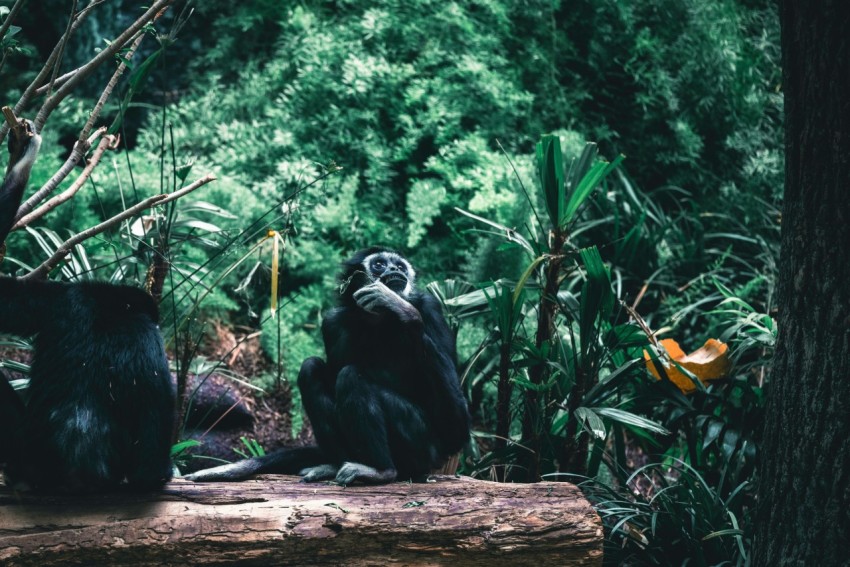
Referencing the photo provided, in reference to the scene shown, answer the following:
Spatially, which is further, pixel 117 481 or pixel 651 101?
pixel 651 101

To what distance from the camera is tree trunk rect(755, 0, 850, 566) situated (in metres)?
3.47

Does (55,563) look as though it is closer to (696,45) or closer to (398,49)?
(398,49)

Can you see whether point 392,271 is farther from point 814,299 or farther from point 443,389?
point 814,299

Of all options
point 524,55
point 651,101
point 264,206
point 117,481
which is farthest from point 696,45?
point 117,481

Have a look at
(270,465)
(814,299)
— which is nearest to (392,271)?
(270,465)

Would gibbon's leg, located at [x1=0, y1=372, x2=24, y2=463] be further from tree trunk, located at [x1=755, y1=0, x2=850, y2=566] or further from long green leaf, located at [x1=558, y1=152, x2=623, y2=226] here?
tree trunk, located at [x1=755, y1=0, x2=850, y2=566]

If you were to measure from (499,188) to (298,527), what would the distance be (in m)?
4.69

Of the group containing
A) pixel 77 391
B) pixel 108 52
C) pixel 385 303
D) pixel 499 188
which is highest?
pixel 108 52

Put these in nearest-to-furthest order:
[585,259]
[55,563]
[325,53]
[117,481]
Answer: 1. [55,563]
2. [117,481]
3. [585,259]
4. [325,53]

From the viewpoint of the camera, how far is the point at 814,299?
3.59 meters

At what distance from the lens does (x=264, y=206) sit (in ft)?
24.8

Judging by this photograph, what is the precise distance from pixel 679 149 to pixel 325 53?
414 centimetres

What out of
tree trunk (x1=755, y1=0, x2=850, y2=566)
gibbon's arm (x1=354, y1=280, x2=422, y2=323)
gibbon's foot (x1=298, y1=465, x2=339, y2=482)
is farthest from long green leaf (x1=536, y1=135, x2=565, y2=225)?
gibbon's foot (x1=298, y1=465, x2=339, y2=482)

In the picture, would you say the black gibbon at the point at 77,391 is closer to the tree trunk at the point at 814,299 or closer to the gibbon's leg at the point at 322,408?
the gibbon's leg at the point at 322,408
